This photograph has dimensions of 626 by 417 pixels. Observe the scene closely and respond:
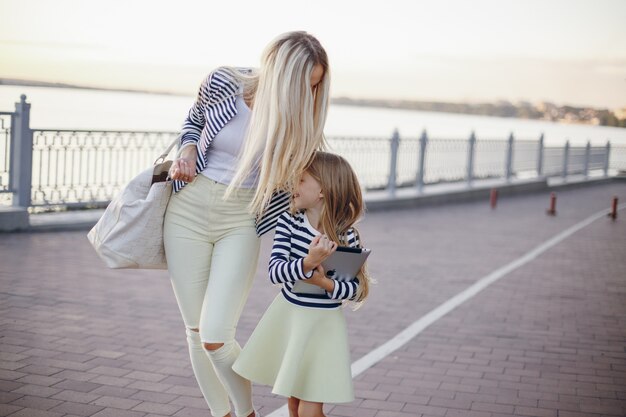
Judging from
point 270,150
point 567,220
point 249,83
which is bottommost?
point 567,220

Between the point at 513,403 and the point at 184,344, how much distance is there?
227cm

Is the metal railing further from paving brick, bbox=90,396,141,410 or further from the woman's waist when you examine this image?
the woman's waist

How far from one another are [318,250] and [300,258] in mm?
220

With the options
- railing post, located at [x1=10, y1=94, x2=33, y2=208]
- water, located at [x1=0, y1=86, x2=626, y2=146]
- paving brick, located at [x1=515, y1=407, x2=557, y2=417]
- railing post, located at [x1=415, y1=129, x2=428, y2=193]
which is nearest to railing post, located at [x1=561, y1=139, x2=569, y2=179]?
water, located at [x1=0, y1=86, x2=626, y2=146]

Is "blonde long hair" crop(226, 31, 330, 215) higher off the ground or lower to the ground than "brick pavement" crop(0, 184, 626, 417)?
higher

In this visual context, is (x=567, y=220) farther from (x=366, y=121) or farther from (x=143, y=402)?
(x=143, y=402)

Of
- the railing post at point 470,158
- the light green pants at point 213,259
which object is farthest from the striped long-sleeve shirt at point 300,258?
the railing post at point 470,158

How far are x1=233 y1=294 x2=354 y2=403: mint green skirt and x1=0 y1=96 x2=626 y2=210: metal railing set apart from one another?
7.79 metres

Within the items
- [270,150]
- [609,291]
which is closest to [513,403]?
[270,150]

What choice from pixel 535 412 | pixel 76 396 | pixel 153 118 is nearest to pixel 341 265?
pixel 76 396

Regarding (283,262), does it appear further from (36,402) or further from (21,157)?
(21,157)

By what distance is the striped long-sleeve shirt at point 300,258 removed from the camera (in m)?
3.28

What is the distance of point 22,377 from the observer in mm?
4738

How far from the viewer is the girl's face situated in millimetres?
3293
